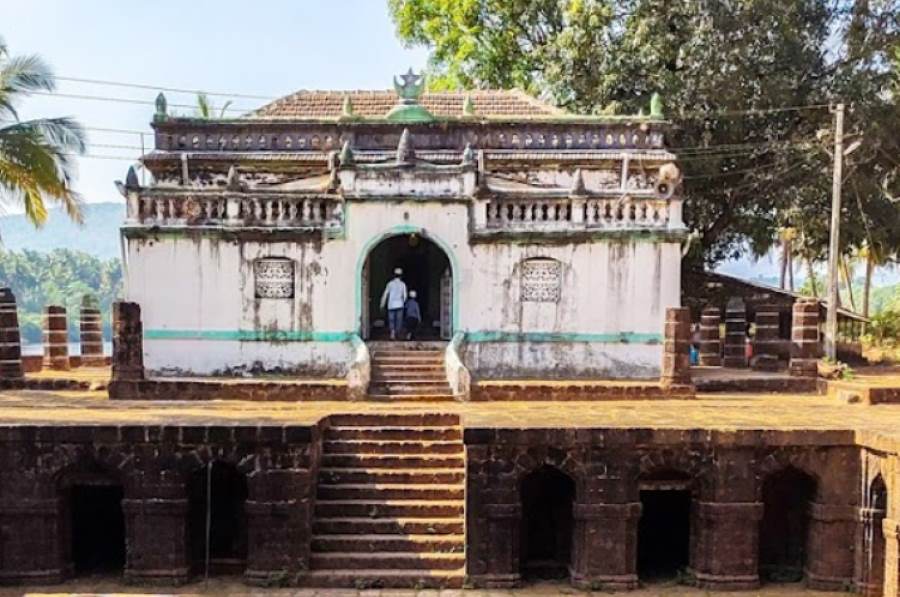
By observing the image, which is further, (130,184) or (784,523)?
(130,184)

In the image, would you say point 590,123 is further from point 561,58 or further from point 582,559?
point 582,559

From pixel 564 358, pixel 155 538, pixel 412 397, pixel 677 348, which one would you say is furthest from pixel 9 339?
pixel 677 348

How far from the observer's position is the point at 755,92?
2348 centimetres

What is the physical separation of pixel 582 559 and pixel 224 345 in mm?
7644

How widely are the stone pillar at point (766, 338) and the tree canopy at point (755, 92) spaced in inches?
209

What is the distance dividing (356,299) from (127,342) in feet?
12.2

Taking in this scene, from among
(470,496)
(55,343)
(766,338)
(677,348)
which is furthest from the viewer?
(766,338)

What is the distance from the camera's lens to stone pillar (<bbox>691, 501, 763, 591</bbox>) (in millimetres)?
10781

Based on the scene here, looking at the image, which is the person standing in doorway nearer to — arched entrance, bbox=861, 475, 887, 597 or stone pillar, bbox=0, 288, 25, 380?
stone pillar, bbox=0, 288, 25, 380

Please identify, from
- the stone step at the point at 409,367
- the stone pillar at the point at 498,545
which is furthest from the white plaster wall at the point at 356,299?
the stone pillar at the point at 498,545

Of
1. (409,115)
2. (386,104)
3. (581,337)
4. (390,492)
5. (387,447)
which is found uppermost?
(386,104)

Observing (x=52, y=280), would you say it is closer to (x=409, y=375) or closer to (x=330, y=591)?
(x=409, y=375)

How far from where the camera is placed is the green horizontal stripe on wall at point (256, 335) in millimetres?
15727

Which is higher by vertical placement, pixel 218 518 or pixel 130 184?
pixel 130 184
